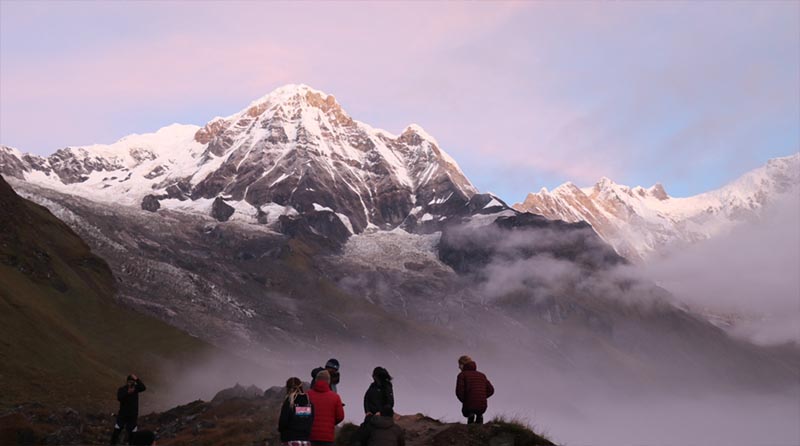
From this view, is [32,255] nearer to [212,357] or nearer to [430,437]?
[212,357]

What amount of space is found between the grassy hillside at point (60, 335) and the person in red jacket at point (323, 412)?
49872 mm

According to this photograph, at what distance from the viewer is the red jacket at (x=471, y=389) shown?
32.4 m

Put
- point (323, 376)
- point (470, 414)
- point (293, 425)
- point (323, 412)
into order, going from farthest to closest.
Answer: point (470, 414), point (323, 376), point (323, 412), point (293, 425)

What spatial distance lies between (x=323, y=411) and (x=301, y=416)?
3.31ft

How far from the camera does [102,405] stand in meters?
72.6

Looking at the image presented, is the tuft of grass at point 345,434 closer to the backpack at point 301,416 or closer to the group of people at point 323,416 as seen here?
the group of people at point 323,416

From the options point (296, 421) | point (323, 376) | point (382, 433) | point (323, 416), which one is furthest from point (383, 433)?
point (296, 421)

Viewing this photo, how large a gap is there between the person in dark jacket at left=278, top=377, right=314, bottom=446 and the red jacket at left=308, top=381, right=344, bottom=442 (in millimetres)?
532

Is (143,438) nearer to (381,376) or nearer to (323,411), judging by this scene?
(323,411)

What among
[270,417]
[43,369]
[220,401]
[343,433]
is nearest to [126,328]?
[43,369]

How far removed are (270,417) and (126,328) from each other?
5709 inches

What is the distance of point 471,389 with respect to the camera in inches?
1276

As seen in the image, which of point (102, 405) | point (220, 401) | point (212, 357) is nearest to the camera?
point (220, 401)

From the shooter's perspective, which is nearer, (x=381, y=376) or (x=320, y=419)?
(x=320, y=419)
